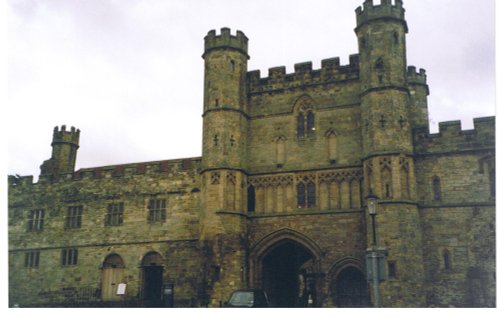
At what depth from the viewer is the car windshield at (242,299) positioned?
20.8m

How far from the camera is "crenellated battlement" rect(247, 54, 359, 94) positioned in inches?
1107

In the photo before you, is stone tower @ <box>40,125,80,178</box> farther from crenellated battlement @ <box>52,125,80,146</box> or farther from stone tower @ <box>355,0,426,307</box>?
stone tower @ <box>355,0,426,307</box>

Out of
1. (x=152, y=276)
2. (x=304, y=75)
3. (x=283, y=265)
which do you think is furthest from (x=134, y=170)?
(x=304, y=75)

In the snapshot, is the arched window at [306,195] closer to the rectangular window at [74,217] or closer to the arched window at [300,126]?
the arched window at [300,126]

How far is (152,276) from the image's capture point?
30.3 meters

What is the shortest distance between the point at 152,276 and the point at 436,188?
15.0 metres

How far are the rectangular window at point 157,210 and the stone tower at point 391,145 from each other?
1101 centimetres

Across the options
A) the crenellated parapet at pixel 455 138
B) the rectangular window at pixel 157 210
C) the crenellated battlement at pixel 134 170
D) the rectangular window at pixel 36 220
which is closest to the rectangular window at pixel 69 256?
the rectangular window at pixel 36 220

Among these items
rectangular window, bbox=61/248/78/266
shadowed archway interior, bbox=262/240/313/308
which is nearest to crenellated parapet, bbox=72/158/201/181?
rectangular window, bbox=61/248/78/266

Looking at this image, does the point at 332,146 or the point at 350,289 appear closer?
the point at 350,289

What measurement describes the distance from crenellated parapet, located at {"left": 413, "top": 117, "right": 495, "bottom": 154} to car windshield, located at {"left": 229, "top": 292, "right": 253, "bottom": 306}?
10.4 meters

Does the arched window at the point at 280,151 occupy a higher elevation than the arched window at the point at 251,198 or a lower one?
higher

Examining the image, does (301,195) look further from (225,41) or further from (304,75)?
(225,41)

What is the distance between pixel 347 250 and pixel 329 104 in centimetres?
715
